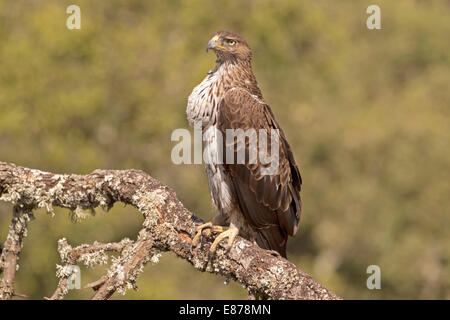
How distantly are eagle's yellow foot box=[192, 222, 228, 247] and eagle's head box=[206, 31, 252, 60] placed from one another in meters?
1.70

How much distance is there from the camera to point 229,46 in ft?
23.0

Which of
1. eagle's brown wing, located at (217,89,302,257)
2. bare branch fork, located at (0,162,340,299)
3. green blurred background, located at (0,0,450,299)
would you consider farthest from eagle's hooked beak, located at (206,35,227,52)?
green blurred background, located at (0,0,450,299)

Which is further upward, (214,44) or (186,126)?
(186,126)

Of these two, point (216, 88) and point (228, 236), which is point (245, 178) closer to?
point (228, 236)

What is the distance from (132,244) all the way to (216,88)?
179cm

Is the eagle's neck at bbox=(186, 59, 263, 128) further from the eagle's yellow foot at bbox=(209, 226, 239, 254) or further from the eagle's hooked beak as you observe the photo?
the eagle's yellow foot at bbox=(209, 226, 239, 254)

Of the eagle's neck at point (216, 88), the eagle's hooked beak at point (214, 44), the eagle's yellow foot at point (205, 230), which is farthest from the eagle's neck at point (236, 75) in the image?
the eagle's yellow foot at point (205, 230)

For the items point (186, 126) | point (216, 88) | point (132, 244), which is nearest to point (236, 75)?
point (216, 88)

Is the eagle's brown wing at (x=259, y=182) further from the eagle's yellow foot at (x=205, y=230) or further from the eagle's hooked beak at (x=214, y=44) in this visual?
the eagle's hooked beak at (x=214, y=44)

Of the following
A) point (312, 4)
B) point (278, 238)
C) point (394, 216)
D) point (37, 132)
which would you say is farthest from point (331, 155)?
point (278, 238)

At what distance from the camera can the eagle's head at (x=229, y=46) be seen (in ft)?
22.9

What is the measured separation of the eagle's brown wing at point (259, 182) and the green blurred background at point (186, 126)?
25.7 feet

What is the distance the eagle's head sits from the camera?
696 cm
